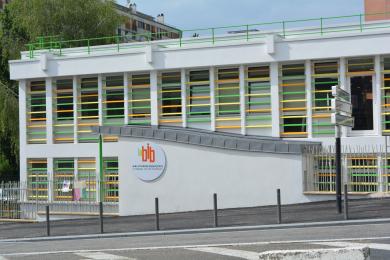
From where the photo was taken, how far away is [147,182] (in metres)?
27.3

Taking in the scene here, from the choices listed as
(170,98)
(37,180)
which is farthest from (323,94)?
(37,180)

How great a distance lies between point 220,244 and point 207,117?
584 inches

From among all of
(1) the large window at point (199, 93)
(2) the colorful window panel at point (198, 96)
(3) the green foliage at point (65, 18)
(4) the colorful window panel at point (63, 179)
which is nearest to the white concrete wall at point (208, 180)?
(2) the colorful window panel at point (198, 96)

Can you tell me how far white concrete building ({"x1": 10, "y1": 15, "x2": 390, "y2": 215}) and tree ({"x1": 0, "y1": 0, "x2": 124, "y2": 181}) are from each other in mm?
10710

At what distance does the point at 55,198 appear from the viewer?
3105cm

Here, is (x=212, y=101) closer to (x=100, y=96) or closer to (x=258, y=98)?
(x=258, y=98)

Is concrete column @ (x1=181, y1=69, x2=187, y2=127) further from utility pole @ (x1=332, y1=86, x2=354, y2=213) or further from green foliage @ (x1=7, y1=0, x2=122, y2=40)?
green foliage @ (x1=7, y1=0, x2=122, y2=40)

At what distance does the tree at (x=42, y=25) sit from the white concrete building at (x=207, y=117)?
10.7 m

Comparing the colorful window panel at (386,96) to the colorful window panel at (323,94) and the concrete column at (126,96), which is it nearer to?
the colorful window panel at (323,94)

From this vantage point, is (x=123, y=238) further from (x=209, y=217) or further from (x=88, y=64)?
(x=88, y=64)

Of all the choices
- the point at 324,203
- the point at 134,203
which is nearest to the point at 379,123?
the point at 324,203

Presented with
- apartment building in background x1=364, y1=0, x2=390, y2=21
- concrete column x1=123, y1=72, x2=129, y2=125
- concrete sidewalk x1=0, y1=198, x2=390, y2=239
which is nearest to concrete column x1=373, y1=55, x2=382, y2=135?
concrete sidewalk x1=0, y1=198, x2=390, y2=239

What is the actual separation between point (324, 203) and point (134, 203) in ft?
26.4

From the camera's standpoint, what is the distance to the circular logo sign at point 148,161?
1064 inches
